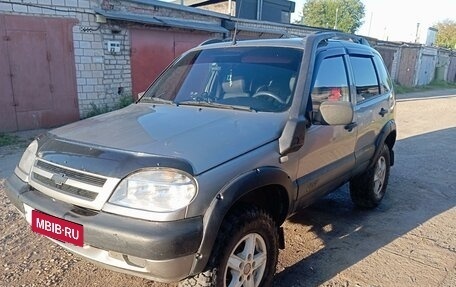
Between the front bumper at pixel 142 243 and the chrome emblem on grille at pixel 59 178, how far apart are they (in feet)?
0.65

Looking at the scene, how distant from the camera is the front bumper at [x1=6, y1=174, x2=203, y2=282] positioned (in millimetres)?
2010

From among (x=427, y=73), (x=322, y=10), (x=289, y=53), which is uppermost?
(x=322, y=10)

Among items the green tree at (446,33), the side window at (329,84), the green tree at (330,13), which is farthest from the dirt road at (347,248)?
the green tree at (446,33)

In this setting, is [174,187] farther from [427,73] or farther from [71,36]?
[427,73]

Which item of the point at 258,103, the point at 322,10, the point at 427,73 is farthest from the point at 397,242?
the point at 322,10

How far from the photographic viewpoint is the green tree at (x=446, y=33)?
57.5 metres

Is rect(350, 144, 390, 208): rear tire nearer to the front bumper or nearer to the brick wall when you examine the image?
the front bumper

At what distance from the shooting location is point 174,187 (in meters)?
2.11

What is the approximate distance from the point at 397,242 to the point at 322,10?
5853 cm

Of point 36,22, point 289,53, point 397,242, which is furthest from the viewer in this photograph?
point 36,22

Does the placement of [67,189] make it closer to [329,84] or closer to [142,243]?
[142,243]

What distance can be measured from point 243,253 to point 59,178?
125 cm

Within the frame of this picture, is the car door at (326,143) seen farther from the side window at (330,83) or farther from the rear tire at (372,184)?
the rear tire at (372,184)

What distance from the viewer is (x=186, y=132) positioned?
2535 mm
